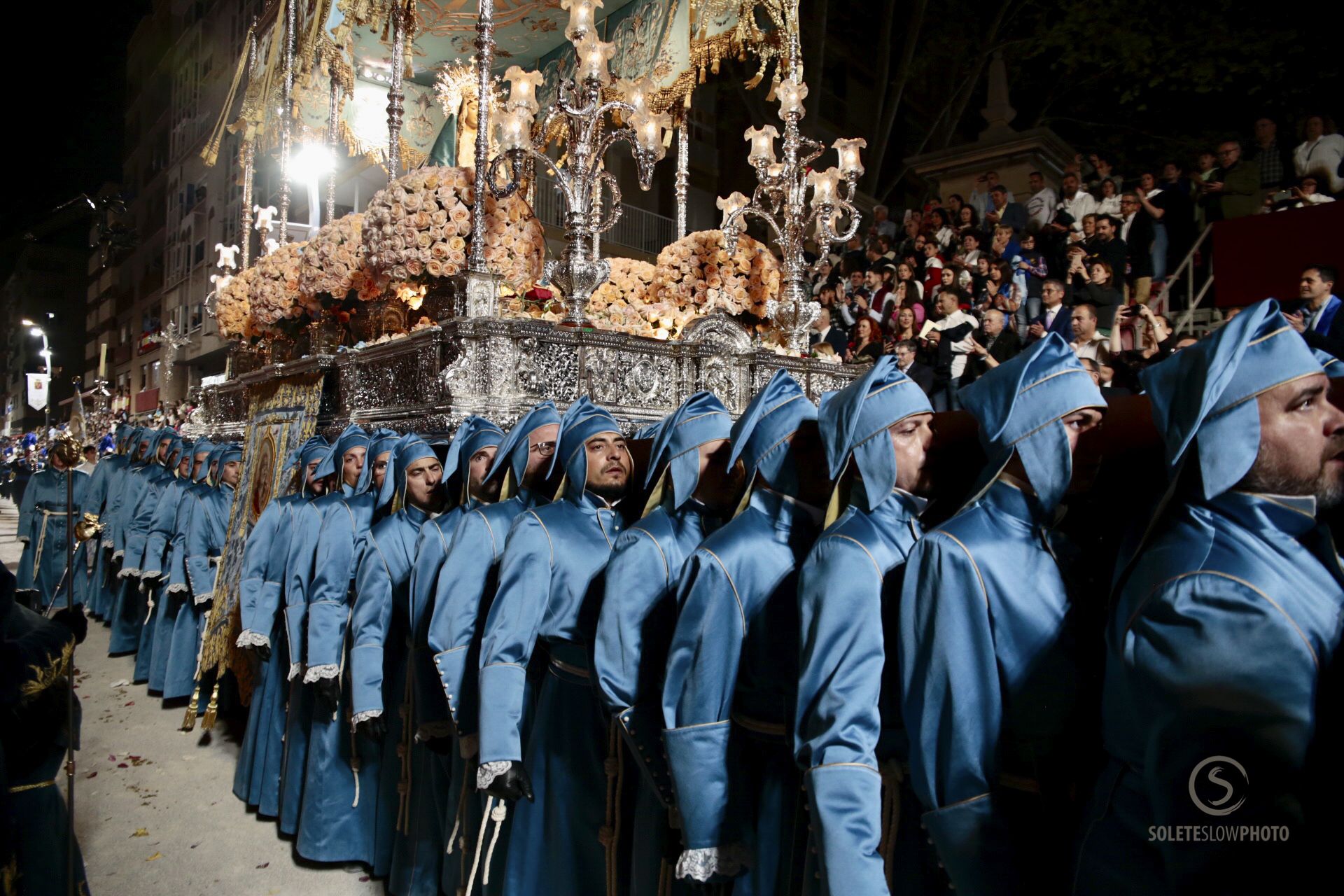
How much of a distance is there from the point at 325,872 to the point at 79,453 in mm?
2311

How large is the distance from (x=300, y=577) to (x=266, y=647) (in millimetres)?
567

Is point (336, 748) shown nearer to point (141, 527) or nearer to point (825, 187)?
point (141, 527)

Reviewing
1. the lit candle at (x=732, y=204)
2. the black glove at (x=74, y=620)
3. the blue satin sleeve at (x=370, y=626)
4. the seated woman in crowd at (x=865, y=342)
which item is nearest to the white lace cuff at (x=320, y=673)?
the blue satin sleeve at (x=370, y=626)

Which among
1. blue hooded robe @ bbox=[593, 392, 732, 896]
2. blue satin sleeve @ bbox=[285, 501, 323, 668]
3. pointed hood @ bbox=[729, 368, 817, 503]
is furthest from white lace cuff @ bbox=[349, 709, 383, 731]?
pointed hood @ bbox=[729, 368, 817, 503]

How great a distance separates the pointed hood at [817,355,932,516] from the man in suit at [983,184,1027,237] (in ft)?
27.6

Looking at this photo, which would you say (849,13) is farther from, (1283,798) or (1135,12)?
(1283,798)

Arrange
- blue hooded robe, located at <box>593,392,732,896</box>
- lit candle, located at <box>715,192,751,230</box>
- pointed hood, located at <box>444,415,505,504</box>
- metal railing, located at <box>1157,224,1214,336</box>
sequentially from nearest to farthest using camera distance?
blue hooded robe, located at <box>593,392,732,896</box> < pointed hood, located at <box>444,415,505,504</box> < lit candle, located at <box>715,192,751,230</box> < metal railing, located at <box>1157,224,1214,336</box>

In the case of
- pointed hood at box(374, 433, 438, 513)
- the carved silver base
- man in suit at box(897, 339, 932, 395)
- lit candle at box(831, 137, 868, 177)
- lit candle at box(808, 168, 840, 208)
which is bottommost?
pointed hood at box(374, 433, 438, 513)

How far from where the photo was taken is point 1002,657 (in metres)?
1.82

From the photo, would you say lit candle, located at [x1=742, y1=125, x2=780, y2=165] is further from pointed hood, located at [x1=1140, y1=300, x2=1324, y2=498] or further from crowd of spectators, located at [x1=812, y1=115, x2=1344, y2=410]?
pointed hood, located at [x1=1140, y1=300, x2=1324, y2=498]

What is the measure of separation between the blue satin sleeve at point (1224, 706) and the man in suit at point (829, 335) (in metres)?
8.07

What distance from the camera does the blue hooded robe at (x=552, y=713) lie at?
2898mm

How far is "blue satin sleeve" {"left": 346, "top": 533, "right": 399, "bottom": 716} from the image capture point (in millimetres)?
3771

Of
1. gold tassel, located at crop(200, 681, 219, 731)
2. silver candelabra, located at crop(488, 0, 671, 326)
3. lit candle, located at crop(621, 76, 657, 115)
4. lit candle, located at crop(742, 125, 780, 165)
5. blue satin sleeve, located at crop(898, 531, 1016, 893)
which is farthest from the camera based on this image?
lit candle, located at crop(742, 125, 780, 165)
